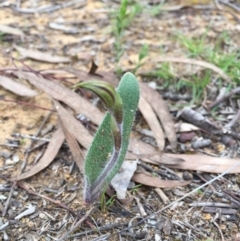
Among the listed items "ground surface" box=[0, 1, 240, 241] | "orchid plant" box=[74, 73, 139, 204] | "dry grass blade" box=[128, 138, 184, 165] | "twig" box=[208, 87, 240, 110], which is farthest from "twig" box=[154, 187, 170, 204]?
"twig" box=[208, 87, 240, 110]

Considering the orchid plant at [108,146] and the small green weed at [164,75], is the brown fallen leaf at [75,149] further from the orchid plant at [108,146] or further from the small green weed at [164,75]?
the small green weed at [164,75]

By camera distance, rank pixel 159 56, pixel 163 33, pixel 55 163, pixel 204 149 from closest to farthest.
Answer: pixel 55 163 < pixel 204 149 < pixel 159 56 < pixel 163 33

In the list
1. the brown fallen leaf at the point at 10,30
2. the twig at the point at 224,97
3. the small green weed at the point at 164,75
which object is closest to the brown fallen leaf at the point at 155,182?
the twig at the point at 224,97

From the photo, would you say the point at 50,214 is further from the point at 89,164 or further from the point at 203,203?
the point at 203,203

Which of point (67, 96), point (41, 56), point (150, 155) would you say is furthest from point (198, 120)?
point (41, 56)

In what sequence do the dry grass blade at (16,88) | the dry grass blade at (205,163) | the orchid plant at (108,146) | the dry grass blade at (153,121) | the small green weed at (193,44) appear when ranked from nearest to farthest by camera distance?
the orchid plant at (108,146)
the dry grass blade at (205,163)
the dry grass blade at (153,121)
the dry grass blade at (16,88)
the small green weed at (193,44)

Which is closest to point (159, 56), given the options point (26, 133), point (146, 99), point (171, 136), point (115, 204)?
point (146, 99)
